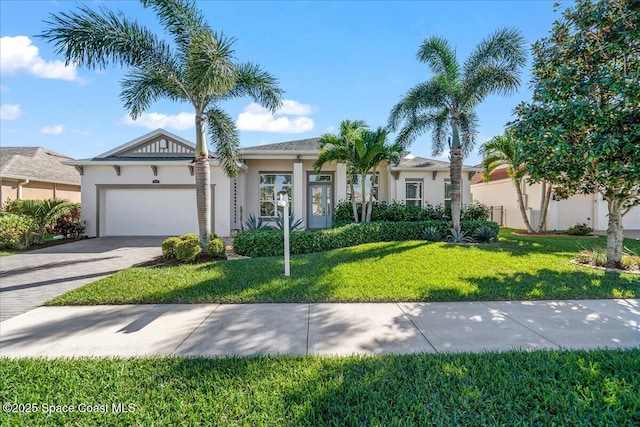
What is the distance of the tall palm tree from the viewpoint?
10.2 m

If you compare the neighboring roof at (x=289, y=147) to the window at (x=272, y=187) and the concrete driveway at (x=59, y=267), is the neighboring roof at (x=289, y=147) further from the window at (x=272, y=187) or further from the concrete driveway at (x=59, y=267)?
the concrete driveway at (x=59, y=267)

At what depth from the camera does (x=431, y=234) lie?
11164 mm

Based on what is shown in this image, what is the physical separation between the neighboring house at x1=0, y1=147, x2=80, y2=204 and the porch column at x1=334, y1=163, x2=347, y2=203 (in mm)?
12825

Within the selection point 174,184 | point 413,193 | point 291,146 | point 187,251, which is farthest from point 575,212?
point 174,184

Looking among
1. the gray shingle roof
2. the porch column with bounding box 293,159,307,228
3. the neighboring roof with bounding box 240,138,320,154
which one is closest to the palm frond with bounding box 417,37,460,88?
the neighboring roof with bounding box 240,138,320,154

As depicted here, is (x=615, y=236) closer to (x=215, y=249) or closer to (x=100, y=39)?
(x=215, y=249)

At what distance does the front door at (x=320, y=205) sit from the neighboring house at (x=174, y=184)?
0.43 m

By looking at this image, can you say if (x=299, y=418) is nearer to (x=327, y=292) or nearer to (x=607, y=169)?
(x=327, y=292)

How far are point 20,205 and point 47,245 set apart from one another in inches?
73.5

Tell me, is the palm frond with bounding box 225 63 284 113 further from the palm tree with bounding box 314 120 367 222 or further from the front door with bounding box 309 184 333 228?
the front door with bounding box 309 184 333 228

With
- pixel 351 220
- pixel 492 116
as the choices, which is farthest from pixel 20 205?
pixel 492 116

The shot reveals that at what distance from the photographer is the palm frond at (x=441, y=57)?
10.4 m

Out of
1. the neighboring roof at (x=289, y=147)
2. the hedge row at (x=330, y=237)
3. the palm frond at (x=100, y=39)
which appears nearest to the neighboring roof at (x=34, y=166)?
the neighboring roof at (x=289, y=147)

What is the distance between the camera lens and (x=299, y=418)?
94.4 inches
